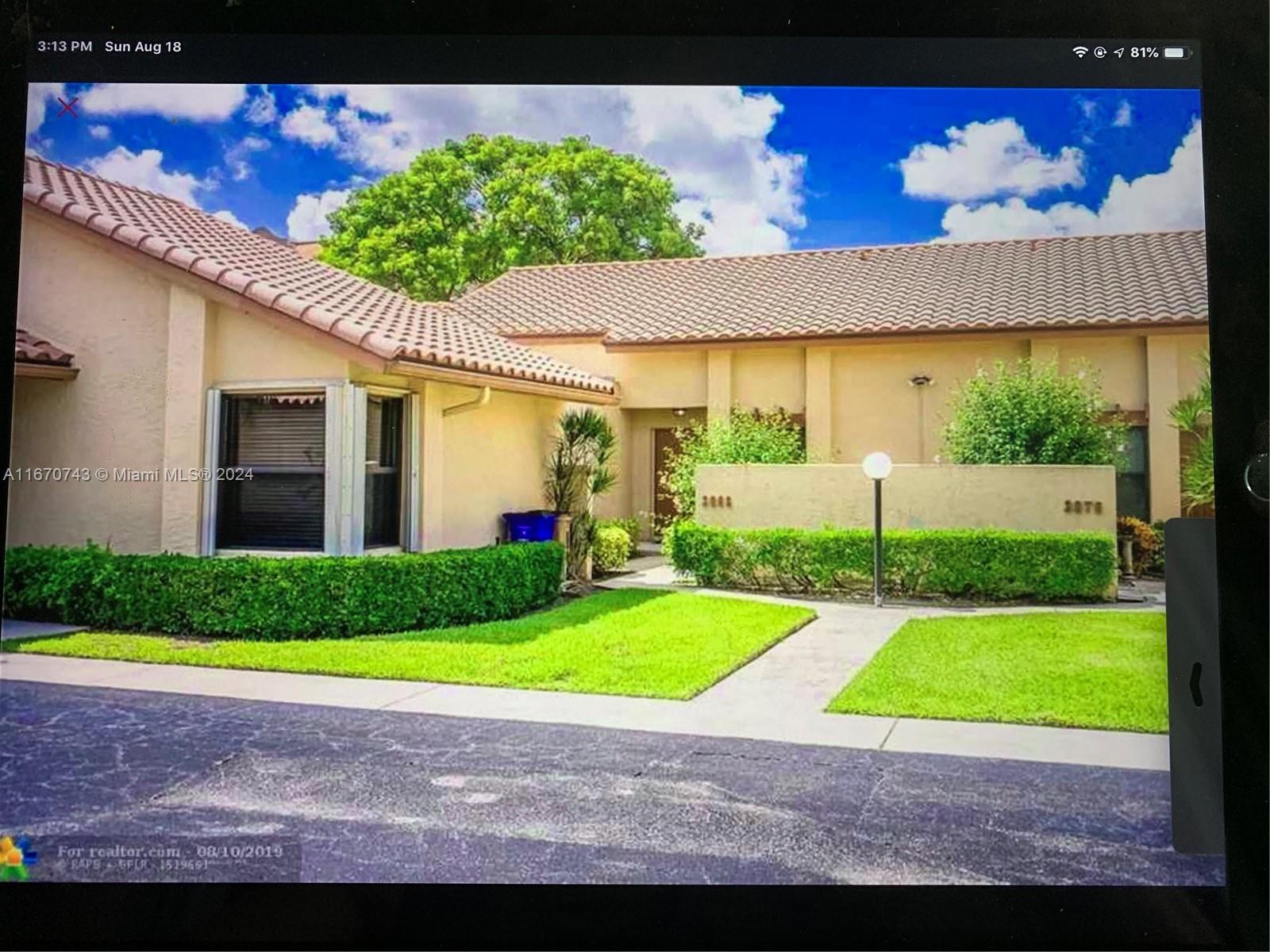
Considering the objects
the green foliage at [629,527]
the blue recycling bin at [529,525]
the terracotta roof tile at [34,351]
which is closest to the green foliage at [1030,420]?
the green foliage at [629,527]

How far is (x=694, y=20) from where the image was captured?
5.00 ft

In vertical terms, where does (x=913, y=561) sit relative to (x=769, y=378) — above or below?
below

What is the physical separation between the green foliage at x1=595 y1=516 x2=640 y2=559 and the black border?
1219mm

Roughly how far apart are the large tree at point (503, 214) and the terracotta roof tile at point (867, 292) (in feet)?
0.29

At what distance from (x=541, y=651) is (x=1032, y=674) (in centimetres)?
113

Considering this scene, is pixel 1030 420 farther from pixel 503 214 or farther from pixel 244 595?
pixel 244 595

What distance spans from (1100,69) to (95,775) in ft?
8.10

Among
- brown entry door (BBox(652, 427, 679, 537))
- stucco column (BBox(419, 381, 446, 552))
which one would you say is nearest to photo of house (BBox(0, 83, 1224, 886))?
brown entry door (BBox(652, 427, 679, 537))

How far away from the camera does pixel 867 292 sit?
2.04 meters

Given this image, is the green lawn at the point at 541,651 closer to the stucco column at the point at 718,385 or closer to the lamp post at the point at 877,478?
the lamp post at the point at 877,478

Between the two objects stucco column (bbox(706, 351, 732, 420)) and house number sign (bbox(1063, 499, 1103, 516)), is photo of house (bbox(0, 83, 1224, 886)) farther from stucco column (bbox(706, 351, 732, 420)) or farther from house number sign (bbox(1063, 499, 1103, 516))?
stucco column (bbox(706, 351, 732, 420))

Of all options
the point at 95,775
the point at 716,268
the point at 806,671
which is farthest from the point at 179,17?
the point at 806,671

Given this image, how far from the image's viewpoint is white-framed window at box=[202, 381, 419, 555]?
1.79 metres

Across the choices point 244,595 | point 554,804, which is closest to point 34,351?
point 244,595
